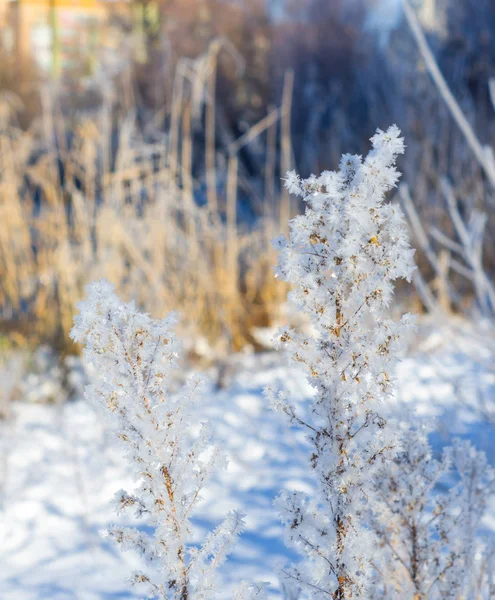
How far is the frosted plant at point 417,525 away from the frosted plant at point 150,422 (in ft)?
0.75

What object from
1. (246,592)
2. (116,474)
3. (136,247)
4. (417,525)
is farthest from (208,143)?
(246,592)

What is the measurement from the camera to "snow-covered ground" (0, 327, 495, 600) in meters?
1.27

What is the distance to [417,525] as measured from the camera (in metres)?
0.72

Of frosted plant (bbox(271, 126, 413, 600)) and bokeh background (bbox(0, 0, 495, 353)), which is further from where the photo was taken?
bokeh background (bbox(0, 0, 495, 353))

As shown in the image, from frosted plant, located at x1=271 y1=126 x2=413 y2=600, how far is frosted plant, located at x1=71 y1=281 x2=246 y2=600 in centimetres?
9

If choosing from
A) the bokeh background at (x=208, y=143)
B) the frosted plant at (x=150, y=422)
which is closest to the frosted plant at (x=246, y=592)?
the frosted plant at (x=150, y=422)

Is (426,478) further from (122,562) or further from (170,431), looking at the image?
(122,562)

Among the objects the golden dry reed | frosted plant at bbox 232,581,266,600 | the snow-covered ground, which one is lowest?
frosted plant at bbox 232,581,266,600

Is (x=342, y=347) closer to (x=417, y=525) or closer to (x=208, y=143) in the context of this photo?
(x=417, y=525)

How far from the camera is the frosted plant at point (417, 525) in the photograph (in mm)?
696

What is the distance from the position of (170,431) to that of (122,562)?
36.2 inches

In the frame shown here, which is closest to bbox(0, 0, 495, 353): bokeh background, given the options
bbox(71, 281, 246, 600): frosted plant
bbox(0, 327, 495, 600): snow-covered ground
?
bbox(0, 327, 495, 600): snow-covered ground

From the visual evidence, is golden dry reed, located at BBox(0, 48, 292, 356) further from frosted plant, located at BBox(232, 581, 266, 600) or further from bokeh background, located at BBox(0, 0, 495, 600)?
frosted plant, located at BBox(232, 581, 266, 600)

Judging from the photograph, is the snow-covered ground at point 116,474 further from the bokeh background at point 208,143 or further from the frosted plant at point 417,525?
the bokeh background at point 208,143
